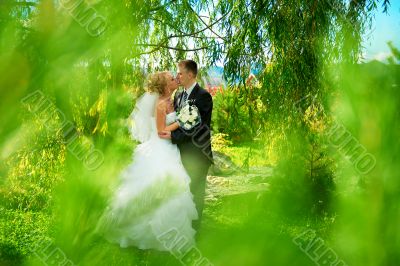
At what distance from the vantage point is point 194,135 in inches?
199

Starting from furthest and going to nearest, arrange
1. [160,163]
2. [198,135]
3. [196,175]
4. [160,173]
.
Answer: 1. [196,175]
2. [198,135]
3. [160,163]
4. [160,173]

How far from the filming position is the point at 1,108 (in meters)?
0.61

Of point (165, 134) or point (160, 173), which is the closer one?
point (160, 173)

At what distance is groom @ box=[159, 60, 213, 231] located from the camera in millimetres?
5062

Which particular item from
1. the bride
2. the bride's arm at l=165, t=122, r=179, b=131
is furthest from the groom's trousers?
the bride's arm at l=165, t=122, r=179, b=131

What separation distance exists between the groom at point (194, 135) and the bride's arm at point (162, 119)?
1.7 inches

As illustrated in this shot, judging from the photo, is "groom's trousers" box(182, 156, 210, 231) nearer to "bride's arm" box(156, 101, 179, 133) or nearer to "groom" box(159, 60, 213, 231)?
"groom" box(159, 60, 213, 231)

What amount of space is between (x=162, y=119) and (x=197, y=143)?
0.46 meters

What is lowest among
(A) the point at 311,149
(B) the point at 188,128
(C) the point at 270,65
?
(A) the point at 311,149

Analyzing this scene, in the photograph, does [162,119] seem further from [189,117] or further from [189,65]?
[189,65]

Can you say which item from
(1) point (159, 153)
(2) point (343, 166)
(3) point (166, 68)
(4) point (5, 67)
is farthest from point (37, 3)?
(3) point (166, 68)

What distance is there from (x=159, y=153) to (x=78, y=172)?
4300mm

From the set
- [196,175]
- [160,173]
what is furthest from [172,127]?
[160,173]

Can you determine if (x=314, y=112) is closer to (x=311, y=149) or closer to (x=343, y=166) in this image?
(x=311, y=149)
